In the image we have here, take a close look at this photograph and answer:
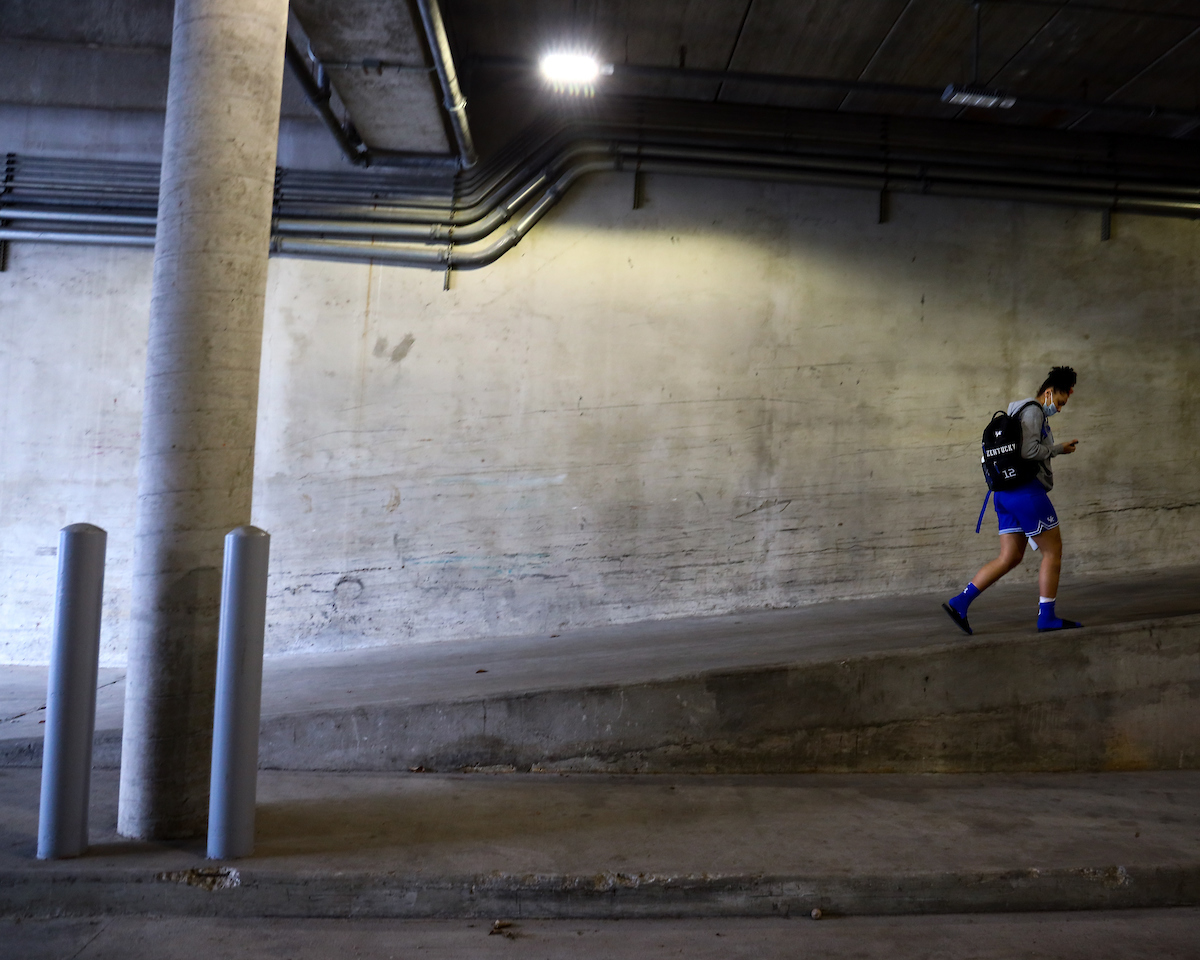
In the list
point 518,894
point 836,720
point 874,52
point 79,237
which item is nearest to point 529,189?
point 874,52

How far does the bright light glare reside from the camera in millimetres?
6352

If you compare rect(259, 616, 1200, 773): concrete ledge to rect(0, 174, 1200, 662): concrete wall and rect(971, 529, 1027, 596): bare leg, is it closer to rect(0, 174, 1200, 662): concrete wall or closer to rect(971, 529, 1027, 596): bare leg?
rect(971, 529, 1027, 596): bare leg

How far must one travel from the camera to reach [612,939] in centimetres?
283

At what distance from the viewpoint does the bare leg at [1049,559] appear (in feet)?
17.1

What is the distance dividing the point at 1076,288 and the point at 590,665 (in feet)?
20.3

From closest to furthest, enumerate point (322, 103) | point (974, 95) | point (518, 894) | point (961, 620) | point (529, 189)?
1. point (518, 894)
2. point (961, 620)
3. point (974, 95)
4. point (322, 103)
5. point (529, 189)

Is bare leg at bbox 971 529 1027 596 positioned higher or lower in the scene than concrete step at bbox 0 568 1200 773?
higher

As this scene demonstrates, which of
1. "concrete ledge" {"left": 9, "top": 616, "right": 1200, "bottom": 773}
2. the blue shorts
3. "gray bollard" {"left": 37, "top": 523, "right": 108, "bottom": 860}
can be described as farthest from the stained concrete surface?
the blue shorts

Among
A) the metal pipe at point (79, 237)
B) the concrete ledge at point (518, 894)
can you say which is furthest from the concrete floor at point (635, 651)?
the metal pipe at point (79, 237)

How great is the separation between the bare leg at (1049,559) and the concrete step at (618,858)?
148cm

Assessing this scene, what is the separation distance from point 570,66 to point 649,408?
113 inches

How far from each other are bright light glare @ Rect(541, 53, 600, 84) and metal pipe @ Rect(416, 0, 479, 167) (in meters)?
0.70

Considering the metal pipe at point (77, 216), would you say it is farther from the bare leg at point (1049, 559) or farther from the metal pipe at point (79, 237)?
the bare leg at point (1049, 559)

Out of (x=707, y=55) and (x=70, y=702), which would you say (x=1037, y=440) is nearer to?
(x=707, y=55)
